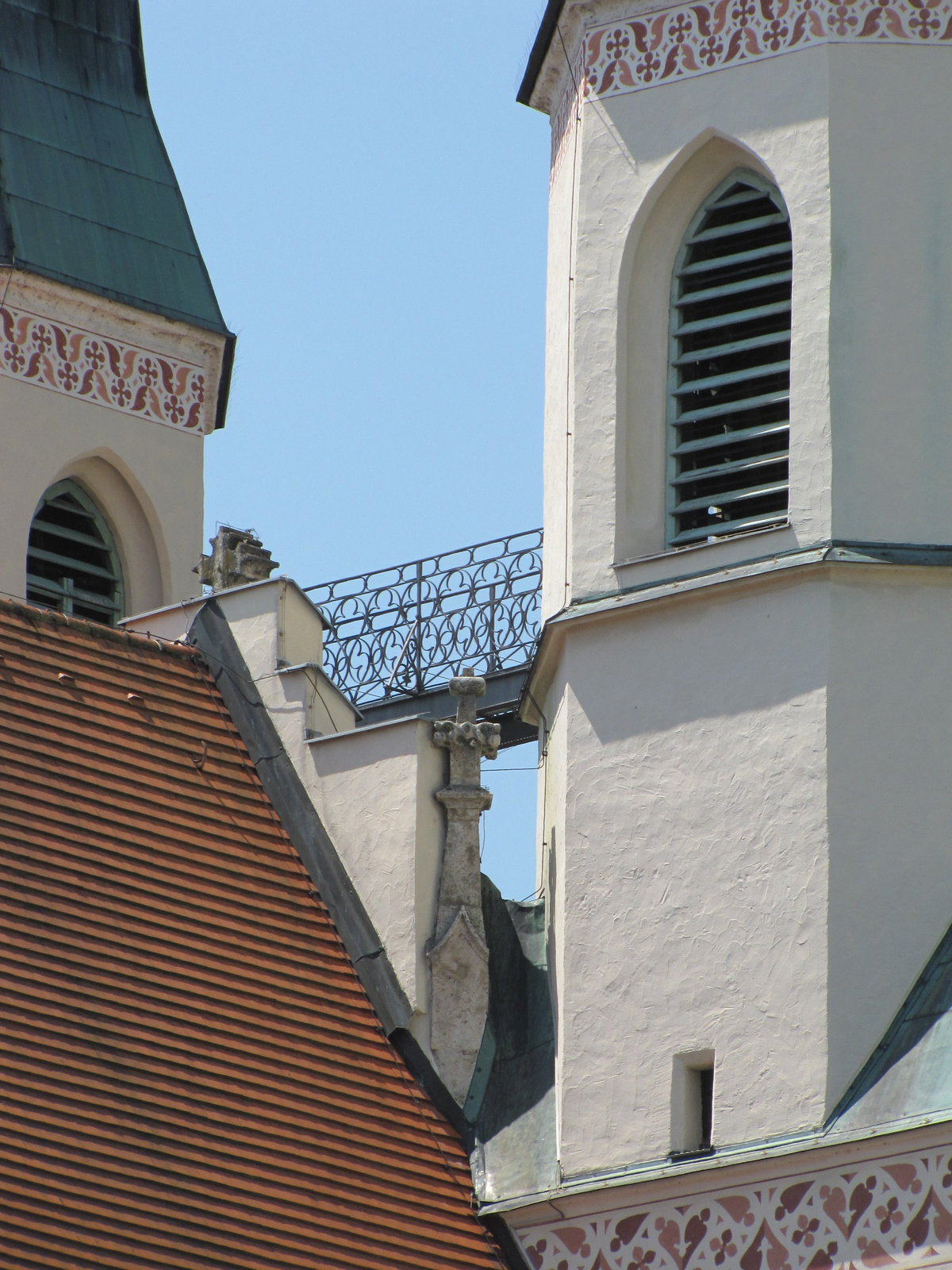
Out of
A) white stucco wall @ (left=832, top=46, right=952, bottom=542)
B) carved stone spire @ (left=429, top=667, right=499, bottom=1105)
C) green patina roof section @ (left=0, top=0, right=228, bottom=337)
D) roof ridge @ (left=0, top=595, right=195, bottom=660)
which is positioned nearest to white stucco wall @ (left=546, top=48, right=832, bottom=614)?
white stucco wall @ (left=832, top=46, right=952, bottom=542)

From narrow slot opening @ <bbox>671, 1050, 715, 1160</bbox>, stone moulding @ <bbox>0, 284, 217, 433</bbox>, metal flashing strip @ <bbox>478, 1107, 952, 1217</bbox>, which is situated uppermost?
stone moulding @ <bbox>0, 284, 217, 433</bbox>

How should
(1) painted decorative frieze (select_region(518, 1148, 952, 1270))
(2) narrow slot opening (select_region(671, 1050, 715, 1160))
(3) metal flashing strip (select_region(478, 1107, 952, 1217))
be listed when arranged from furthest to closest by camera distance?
(2) narrow slot opening (select_region(671, 1050, 715, 1160)), (3) metal flashing strip (select_region(478, 1107, 952, 1217)), (1) painted decorative frieze (select_region(518, 1148, 952, 1270))

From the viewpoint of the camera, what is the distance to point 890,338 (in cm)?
1666

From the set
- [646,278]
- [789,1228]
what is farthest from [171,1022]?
[646,278]

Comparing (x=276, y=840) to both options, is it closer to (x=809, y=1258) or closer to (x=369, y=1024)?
(x=369, y=1024)

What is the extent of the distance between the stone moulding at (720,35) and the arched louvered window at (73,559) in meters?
5.74

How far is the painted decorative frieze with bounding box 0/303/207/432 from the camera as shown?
2244 centimetres

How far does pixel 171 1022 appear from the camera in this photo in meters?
15.7

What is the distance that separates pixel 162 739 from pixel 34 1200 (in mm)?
3952

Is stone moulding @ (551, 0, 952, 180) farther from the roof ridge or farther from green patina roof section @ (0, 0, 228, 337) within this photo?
green patina roof section @ (0, 0, 228, 337)

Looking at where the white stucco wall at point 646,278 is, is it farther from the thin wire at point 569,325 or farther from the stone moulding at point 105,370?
the stone moulding at point 105,370

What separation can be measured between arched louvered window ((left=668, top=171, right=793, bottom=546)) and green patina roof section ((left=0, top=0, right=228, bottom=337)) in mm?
6397

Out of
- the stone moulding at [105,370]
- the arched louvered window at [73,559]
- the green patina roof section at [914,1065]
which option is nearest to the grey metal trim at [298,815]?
the green patina roof section at [914,1065]

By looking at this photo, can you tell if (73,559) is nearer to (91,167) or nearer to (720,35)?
(91,167)
